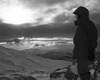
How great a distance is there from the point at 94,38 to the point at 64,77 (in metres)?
12.3

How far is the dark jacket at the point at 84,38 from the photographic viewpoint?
31.5 ft

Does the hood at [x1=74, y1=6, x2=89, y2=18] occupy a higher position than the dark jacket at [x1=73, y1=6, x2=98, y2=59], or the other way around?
the hood at [x1=74, y1=6, x2=89, y2=18]

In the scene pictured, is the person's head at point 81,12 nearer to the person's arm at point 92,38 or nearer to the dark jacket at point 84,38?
the dark jacket at point 84,38

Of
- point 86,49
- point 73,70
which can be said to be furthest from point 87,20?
point 73,70

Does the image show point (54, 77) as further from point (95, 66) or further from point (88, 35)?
point (88, 35)

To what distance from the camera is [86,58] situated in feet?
31.5

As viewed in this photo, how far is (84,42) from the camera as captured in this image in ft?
31.5

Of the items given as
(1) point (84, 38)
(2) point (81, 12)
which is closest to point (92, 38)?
(1) point (84, 38)

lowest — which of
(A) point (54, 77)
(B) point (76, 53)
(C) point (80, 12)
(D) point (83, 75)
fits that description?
(A) point (54, 77)

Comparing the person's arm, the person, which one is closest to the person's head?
the person

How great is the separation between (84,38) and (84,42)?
0.14m

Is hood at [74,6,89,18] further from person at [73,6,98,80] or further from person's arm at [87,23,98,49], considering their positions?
person's arm at [87,23,98,49]

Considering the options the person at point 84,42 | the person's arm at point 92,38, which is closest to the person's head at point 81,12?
the person at point 84,42

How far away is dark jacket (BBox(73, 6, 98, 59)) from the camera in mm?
9594
